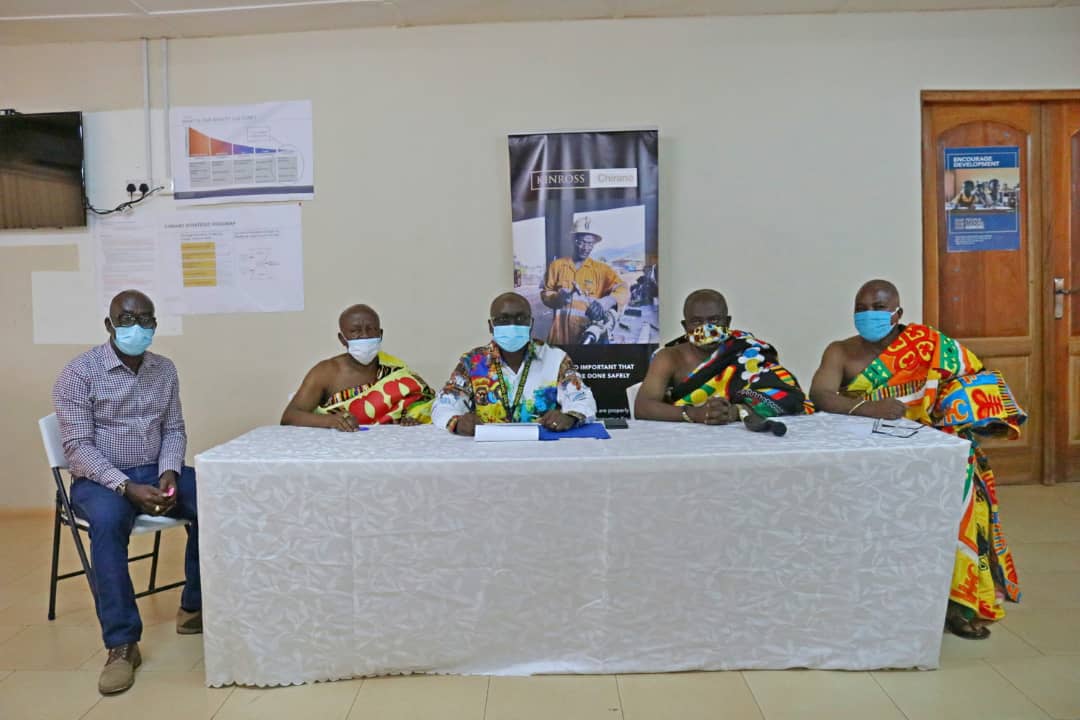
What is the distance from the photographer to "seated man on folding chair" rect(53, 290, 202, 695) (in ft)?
8.02

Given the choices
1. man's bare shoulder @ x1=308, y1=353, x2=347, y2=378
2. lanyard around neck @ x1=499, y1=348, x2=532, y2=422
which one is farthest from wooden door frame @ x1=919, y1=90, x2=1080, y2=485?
man's bare shoulder @ x1=308, y1=353, x2=347, y2=378

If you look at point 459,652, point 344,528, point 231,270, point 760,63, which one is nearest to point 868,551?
point 459,652

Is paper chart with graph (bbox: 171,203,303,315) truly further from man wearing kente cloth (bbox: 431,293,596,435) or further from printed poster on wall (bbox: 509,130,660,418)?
man wearing kente cloth (bbox: 431,293,596,435)

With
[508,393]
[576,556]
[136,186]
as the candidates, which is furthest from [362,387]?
[136,186]

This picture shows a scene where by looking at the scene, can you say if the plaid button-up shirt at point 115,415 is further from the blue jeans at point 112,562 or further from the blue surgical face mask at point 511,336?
the blue surgical face mask at point 511,336

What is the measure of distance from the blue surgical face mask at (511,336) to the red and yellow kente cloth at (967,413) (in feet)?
3.99

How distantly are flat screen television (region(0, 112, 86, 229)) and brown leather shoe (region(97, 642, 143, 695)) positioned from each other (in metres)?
2.71

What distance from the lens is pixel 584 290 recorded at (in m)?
4.10

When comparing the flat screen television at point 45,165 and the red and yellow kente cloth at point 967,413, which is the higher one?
the flat screen television at point 45,165

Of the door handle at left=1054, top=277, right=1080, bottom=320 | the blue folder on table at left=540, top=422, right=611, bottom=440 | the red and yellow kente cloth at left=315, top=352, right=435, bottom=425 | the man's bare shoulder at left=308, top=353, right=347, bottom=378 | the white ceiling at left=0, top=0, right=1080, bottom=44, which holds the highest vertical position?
the white ceiling at left=0, top=0, right=1080, bottom=44

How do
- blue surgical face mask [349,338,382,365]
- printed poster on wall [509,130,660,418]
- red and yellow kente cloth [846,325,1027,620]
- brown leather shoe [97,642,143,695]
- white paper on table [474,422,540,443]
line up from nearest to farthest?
1. brown leather shoe [97,642,143,695]
2. white paper on table [474,422,540,443]
3. red and yellow kente cloth [846,325,1027,620]
4. blue surgical face mask [349,338,382,365]
5. printed poster on wall [509,130,660,418]

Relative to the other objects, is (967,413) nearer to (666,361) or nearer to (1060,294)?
(666,361)

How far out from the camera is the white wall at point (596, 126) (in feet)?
13.5

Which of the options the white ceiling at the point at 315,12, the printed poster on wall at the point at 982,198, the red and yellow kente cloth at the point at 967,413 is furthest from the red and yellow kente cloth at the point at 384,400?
the printed poster on wall at the point at 982,198
